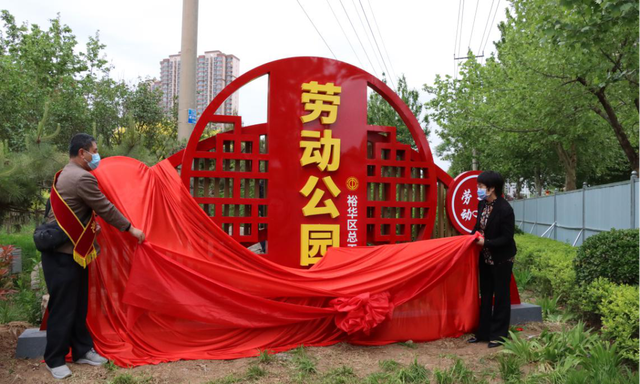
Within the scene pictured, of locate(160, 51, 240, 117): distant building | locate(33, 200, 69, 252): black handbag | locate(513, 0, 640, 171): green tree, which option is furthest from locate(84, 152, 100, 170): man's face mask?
locate(160, 51, 240, 117): distant building

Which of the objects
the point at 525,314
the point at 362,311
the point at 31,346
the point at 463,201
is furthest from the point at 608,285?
the point at 31,346

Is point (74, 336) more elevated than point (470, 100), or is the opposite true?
point (470, 100)

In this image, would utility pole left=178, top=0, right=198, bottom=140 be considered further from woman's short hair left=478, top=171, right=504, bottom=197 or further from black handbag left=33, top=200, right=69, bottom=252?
woman's short hair left=478, top=171, right=504, bottom=197

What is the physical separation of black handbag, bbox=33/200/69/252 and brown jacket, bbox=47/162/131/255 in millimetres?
56

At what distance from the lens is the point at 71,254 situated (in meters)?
3.21

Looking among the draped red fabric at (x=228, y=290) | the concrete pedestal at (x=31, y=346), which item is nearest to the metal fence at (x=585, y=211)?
the draped red fabric at (x=228, y=290)

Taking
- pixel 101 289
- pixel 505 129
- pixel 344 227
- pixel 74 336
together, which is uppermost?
pixel 505 129

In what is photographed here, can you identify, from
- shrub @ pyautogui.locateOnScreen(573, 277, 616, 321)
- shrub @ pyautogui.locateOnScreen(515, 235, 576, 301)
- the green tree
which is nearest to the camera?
shrub @ pyautogui.locateOnScreen(573, 277, 616, 321)

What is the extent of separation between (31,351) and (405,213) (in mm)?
3708

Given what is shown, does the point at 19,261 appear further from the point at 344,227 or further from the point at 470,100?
the point at 470,100

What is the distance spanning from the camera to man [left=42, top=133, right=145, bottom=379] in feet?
10.4

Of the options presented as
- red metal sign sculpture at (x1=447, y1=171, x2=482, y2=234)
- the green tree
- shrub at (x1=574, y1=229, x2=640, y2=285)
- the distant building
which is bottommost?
shrub at (x1=574, y1=229, x2=640, y2=285)

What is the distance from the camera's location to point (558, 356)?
3438 mm

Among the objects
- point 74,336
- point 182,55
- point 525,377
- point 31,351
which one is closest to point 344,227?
point 525,377
